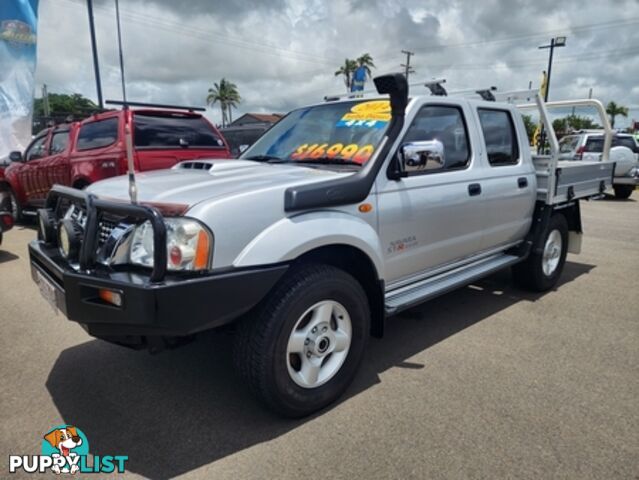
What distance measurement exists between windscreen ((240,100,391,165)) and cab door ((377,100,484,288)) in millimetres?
241

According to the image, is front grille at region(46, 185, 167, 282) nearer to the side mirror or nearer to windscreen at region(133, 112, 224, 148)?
the side mirror

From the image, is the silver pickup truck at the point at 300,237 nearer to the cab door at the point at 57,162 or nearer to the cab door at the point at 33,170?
the cab door at the point at 57,162

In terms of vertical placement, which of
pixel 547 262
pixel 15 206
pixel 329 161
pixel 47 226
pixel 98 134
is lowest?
pixel 547 262

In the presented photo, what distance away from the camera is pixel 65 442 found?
2.53 m

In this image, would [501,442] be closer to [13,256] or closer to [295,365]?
[295,365]

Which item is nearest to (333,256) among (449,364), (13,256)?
(449,364)

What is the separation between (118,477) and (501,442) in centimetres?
196

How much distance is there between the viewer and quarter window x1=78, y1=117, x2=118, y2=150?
22.5 feet

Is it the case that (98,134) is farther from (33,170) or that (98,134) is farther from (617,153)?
(617,153)

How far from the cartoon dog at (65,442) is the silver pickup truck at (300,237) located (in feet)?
1.96

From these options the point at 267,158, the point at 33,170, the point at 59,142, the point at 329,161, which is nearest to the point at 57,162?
the point at 59,142

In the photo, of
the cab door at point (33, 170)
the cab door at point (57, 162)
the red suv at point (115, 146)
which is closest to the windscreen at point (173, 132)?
the red suv at point (115, 146)

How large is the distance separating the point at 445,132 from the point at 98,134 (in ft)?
18.3

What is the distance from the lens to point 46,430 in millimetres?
2633
